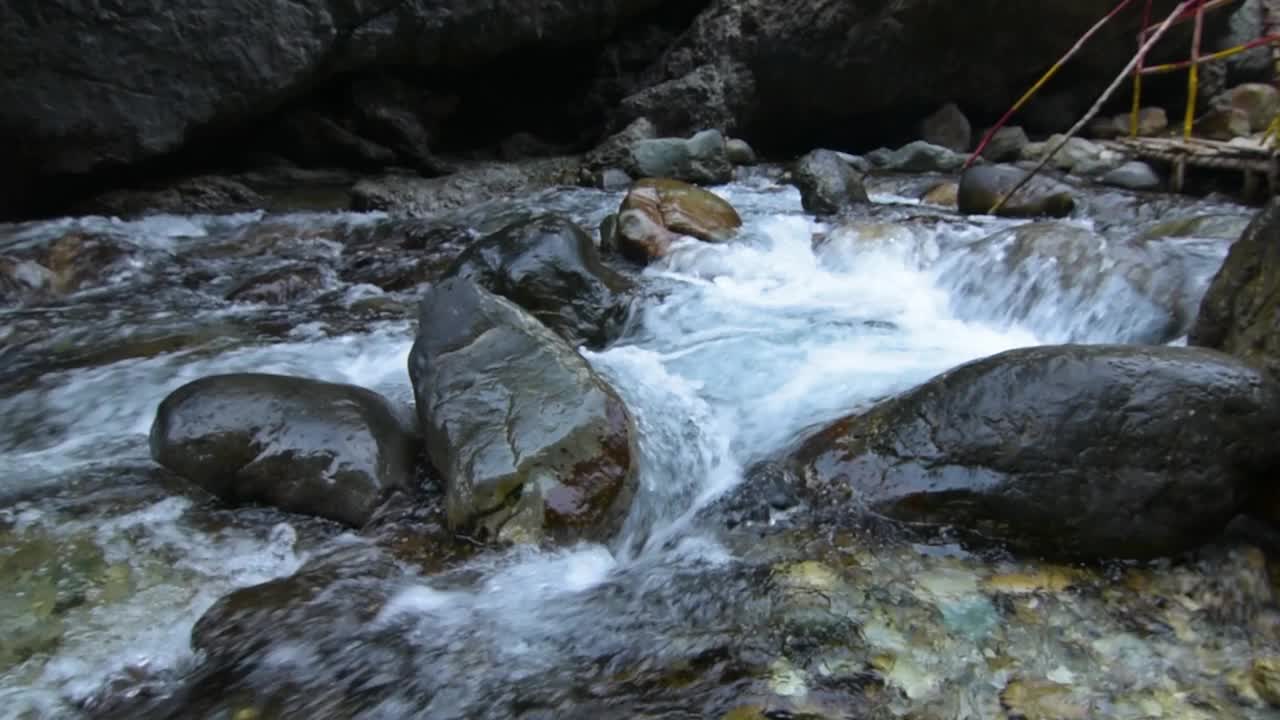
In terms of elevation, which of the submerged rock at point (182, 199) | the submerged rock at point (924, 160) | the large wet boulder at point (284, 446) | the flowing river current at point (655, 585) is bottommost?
the flowing river current at point (655, 585)

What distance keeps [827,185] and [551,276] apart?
3.82 m

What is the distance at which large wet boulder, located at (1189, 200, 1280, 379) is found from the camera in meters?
2.98

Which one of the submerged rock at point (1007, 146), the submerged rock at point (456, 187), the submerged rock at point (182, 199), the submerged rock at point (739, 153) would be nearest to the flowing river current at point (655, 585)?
the submerged rock at point (182, 199)

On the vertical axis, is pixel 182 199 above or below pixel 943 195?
above

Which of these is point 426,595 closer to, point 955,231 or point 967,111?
point 955,231

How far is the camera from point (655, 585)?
2.69 meters

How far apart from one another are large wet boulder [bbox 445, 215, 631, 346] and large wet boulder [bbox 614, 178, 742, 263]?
4.06 ft

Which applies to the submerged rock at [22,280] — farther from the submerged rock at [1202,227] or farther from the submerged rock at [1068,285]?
the submerged rock at [1202,227]

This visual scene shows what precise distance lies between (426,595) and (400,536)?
0.38 m

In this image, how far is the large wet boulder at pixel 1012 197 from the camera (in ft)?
22.2

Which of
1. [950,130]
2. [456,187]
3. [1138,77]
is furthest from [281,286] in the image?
[950,130]

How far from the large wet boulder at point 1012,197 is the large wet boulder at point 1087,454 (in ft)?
13.9

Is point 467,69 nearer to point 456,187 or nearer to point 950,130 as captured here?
point 456,187

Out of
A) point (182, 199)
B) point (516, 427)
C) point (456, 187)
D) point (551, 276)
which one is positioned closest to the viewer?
point (516, 427)
